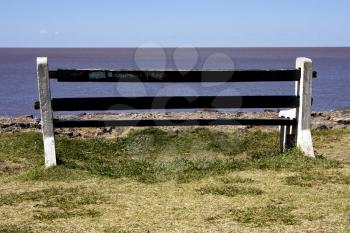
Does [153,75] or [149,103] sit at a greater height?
[153,75]

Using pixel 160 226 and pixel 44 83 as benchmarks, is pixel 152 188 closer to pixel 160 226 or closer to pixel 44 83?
pixel 160 226

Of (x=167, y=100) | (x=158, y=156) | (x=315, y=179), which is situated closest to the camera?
(x=315, y=179)

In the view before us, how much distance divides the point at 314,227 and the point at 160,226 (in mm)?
2093

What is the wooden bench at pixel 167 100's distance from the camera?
11.7m

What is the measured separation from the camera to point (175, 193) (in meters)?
9.40

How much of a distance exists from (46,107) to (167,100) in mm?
2588

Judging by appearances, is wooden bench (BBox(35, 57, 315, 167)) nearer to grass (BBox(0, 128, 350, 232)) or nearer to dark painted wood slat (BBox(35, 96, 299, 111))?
dark painted wood slat (BBox(35, 96, 299, 111))

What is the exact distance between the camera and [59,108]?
1186cm

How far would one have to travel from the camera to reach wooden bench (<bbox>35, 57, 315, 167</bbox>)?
11.7 meters

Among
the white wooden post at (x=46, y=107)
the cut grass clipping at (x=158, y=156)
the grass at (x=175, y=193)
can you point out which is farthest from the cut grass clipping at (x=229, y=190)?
the white wooden post at (x=46, y=107)

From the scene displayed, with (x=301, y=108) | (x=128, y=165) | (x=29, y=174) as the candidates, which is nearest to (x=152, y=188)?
(x=128, y=165)

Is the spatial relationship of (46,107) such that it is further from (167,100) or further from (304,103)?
(304,103)

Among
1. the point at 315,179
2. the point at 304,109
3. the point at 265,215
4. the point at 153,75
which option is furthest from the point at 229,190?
the point at 304,109

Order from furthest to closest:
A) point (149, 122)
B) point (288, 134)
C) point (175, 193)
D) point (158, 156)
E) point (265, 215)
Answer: point (158, 156) < point (288, 134) < point (149, 122) < point (175, 193) < point (265, 215)
